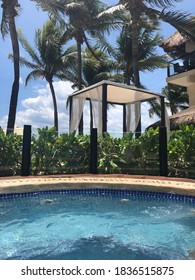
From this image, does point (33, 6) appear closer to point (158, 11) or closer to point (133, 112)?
point (158, 11)

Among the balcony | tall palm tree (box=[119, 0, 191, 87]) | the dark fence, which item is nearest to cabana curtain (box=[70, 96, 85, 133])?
the dark fence

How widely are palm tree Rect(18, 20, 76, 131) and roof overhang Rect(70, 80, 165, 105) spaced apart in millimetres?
10915

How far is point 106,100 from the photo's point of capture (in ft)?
36.2

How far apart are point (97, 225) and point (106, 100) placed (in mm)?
6415

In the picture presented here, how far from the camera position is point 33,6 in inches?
655

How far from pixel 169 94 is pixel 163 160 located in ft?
62.1

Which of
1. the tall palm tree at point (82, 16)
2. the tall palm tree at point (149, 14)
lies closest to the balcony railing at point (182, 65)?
the tall palm tree at point (149, 14)

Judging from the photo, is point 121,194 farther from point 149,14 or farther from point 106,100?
point 149,14

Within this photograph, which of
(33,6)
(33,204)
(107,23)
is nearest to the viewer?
(33,204)

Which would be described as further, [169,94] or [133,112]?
[169,94]

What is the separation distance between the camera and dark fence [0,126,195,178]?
931cm

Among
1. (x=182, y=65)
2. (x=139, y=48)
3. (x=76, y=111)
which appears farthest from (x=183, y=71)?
(x=76, y=111)

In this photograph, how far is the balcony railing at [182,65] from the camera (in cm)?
1820
